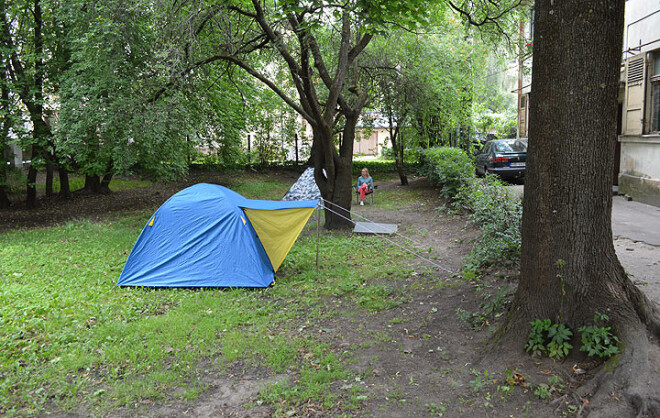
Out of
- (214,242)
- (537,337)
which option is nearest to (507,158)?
(214,242)

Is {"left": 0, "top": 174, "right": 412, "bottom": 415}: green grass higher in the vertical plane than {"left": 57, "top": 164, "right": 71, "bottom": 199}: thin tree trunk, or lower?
lower

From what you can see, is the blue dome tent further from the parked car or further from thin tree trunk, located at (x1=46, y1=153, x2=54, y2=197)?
the parked car

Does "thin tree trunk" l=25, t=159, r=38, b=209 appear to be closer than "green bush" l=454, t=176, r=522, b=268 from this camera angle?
No

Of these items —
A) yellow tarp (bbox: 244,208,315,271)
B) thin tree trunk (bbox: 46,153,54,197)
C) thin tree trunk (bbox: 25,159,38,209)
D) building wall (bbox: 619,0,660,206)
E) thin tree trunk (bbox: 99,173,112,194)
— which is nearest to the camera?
yellow tarp (bbox: 244,208,315,271)

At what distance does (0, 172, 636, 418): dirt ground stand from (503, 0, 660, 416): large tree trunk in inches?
24.0

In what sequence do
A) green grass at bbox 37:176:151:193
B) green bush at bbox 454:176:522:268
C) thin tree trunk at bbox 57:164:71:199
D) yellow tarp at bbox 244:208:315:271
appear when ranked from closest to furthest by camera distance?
green bush at bbox 454:176:522:268, yellow tarp at bbox 244:208:315:271, thin tree trunk at bbox 57:164:71:199, green grass at bbox 37:176:151:193

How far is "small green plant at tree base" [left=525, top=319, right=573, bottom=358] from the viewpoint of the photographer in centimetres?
439

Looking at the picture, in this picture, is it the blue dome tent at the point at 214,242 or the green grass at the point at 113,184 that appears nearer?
the blue dome tent at the point at 214,242

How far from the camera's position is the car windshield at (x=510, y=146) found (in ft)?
56.9

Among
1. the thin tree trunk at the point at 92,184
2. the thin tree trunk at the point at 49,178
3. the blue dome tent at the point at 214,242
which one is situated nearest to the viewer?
the blue dome tent at the point at 214,242

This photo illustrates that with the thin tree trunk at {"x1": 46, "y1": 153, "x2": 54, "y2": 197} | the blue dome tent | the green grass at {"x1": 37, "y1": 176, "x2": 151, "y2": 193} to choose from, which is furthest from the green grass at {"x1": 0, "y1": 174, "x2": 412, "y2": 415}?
the green grass at {"x1": 37, "y1": 176, "x2": 151, "y2": 193}

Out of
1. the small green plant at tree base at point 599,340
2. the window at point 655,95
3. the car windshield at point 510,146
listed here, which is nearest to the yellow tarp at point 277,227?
the small green plant at tree base at point 599,340

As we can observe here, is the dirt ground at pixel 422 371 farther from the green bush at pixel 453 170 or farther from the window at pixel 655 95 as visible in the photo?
A: the window at pixel 655 95

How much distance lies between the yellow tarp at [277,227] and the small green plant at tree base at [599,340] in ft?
16.2
